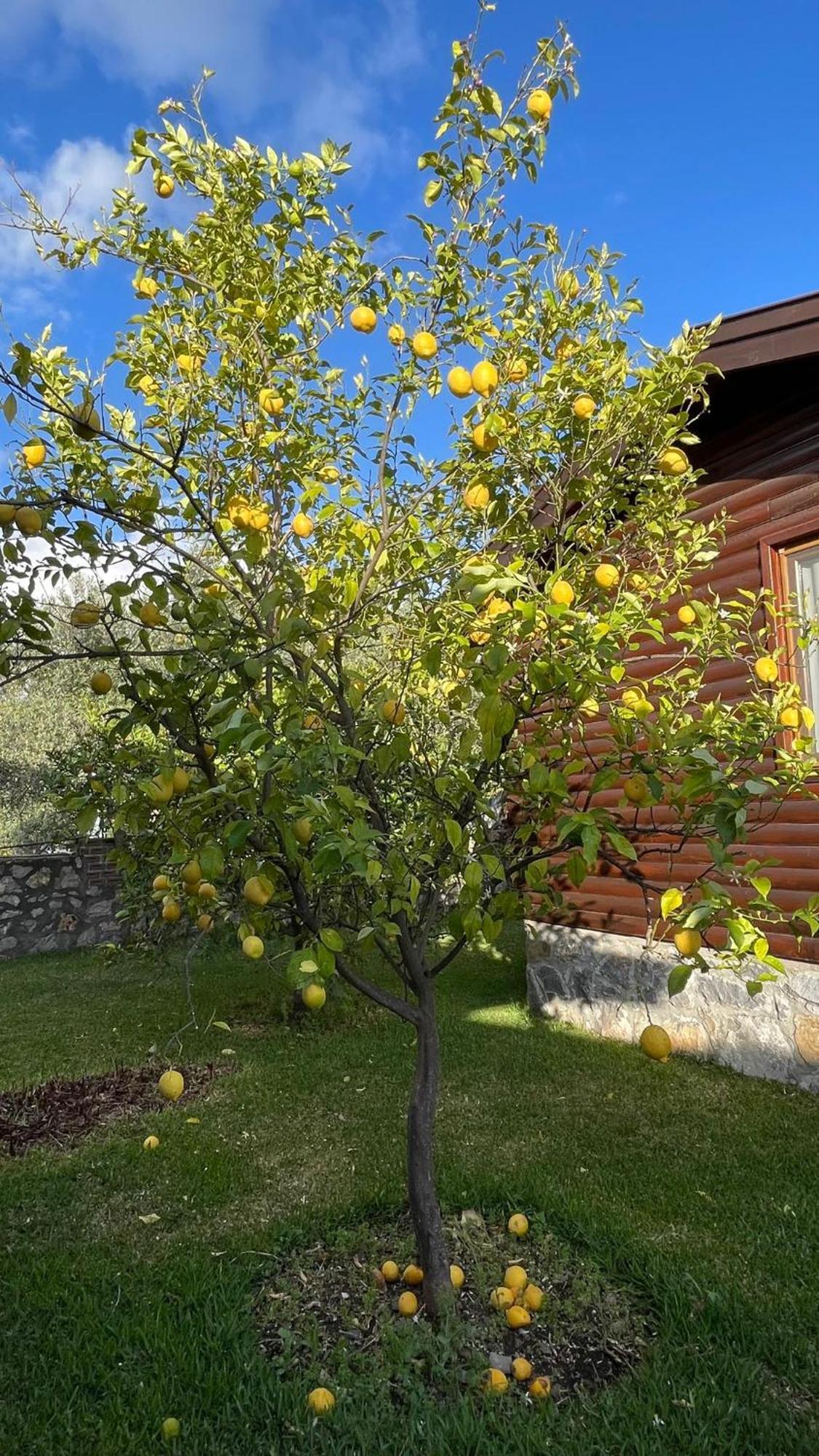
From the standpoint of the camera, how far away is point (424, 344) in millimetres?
2461

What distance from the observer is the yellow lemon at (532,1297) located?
2.49 m

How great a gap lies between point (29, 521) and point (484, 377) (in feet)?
4.17

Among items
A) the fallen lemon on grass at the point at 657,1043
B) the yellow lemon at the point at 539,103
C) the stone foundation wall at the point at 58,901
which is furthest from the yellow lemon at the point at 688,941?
the stone foundation wall at the point at 58,901

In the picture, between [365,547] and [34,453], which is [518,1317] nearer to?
[365,547]

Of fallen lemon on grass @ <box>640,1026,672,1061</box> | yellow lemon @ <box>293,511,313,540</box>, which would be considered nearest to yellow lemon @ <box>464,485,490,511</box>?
yellow lemon @ <box>293,511,313,540</box>

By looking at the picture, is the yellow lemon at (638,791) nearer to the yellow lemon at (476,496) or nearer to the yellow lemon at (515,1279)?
the yellow lemon at (476,496)

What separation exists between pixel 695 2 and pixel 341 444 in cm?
514

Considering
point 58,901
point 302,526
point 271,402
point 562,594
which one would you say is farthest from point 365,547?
point 58,901

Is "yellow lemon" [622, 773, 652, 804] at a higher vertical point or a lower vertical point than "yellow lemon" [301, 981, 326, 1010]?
higher

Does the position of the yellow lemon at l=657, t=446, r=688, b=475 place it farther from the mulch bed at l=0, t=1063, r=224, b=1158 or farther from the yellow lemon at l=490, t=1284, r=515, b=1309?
the mulch bed at l=0, t=1063, r=224, b=1158

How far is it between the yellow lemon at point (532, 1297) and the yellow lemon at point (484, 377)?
2684 millimetres

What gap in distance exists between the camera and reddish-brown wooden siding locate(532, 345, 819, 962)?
481 cm

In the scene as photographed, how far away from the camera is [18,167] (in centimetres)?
260

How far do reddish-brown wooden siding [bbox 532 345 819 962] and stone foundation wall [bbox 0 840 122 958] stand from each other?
7.99m
